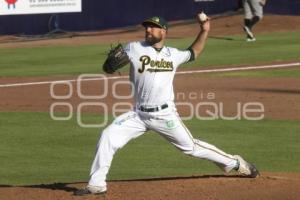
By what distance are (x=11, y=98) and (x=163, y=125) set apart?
9452 millimetres

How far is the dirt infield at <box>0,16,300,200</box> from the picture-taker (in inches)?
352

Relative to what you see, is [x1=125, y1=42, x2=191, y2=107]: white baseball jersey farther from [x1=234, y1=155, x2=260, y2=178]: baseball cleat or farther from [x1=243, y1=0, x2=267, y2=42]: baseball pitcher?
[x1=243, y1=0, x2=267, y2=42]: baseball pitcher

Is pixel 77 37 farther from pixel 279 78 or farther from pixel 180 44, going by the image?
pixel 279 78

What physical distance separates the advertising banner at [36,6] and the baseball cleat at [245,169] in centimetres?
2130

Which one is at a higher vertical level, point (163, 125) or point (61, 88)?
point (163, 125)

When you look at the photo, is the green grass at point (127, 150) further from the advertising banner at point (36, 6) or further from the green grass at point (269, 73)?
the advertising banner at point (36, 6)

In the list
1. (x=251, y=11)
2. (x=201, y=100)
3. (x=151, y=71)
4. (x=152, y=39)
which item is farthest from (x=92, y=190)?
(x=251, y=11)

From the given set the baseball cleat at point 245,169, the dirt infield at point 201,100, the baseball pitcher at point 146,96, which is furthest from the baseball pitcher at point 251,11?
the baseball pitcher at point 146,96

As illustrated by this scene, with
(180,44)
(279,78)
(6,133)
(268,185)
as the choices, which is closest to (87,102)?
(6,133)

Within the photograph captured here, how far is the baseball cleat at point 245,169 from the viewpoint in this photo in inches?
373

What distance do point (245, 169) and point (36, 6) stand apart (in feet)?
73.3

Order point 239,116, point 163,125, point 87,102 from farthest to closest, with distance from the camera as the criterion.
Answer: point 87,102
point 239,116
point 163,125

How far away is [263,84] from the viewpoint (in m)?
18.9

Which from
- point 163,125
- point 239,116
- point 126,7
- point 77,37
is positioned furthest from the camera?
point 126,7
